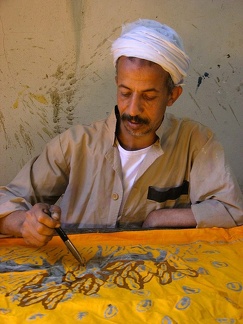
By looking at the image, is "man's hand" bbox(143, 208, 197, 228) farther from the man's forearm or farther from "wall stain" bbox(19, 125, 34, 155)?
"wall stain" bbox(19, 125, 34, 155)

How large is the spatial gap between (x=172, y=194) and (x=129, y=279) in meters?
0.79

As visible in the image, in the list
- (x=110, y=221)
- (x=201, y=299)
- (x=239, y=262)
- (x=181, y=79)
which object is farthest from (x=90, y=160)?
(x=201, y=299)

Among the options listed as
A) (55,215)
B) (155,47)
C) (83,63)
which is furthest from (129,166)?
(83,63)

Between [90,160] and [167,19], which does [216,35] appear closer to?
[167,19]

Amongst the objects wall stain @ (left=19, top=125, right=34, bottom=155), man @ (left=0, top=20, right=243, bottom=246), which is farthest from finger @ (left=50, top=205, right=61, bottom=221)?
wall stain @ (left=19, top=125, right=34, bottom=155)

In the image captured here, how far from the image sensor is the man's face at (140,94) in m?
1.98

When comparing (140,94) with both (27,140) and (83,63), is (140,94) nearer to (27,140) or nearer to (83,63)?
(83,63)

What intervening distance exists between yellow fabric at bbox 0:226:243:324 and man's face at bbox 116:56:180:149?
446 mm

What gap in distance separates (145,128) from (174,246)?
1.72 ft

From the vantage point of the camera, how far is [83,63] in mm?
2834

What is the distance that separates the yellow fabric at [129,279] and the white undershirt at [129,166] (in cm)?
35

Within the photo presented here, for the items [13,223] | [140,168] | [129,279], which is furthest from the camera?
[140,168]

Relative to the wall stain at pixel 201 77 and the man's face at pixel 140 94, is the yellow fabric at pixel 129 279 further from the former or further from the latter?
the wall stain at pixel 201 77


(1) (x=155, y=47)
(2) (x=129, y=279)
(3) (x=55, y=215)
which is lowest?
(2) (x=129, y=279)
